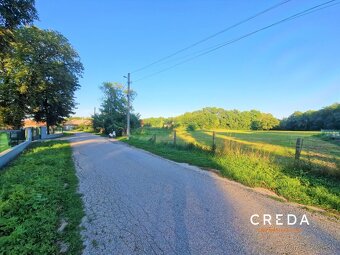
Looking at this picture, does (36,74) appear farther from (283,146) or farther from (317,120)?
(317,120)

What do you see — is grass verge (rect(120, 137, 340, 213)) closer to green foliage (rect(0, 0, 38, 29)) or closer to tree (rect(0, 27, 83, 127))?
green foliage (rect(0, 0, 38, 29))

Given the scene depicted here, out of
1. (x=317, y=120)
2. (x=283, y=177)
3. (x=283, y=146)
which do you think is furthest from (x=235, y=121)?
(x=283, y=177)

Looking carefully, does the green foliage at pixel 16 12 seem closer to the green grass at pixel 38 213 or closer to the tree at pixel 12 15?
the tree at pixel 12 15

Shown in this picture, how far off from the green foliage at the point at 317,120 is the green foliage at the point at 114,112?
209ft

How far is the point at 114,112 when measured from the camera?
1495 inches

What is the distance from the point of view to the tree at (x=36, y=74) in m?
20.7

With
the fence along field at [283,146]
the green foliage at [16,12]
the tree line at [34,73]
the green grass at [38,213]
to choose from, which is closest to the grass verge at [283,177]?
the fence along field at [283,146]

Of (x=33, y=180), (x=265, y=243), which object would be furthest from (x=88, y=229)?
(x=33, y=180)

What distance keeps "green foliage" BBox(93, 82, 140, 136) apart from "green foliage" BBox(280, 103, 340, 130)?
63714 millimetres

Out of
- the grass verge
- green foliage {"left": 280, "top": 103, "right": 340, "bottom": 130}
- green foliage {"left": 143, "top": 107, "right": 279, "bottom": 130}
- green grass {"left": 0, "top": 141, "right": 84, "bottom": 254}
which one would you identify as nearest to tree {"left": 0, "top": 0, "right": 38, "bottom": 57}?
green grass {"left": 0, "top": 141, "right": 84, "bottom": 254}

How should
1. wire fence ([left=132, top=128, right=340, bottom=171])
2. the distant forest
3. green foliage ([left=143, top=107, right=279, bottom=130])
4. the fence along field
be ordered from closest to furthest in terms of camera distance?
the fence along field
wire fence ([left=132, top=128, right=340, bottom=171])
the distant forest
green foliage ([left=143, top=107, right=279, bottom=130])

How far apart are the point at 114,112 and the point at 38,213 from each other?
35.1 meters

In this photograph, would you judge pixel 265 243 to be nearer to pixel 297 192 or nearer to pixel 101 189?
pixel 297 192

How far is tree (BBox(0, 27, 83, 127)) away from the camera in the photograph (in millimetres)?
20672
